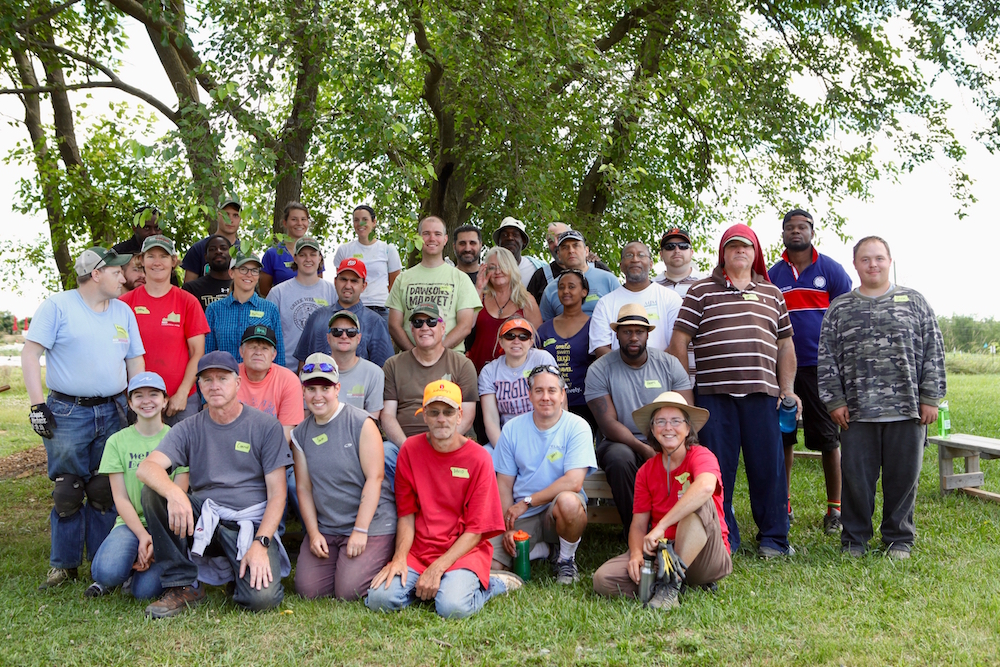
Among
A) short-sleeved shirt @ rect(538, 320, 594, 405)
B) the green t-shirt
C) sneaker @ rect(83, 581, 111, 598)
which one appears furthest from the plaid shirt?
short-sleeved shirt @ rect(538, 320, 594, 405)

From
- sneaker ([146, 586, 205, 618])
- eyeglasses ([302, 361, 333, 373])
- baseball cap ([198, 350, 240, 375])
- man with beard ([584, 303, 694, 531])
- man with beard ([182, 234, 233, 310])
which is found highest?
man with beard ([182, 234, 233, 310])

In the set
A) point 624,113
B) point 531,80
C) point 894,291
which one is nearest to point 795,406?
point 894,291

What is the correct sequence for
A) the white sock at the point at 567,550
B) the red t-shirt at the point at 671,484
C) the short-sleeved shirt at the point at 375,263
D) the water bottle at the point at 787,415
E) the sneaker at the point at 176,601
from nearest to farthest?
1. the sneaker at the point at 176,601
2. the red t-shirt at the point at 671,484
3. the white sock at the point at 567,550
4. the water bottle at the point at 787,415
5. the short-sleeved shirt at the point at 375,263

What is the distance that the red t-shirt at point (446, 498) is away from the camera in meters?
4.80

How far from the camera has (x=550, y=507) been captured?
206 inches

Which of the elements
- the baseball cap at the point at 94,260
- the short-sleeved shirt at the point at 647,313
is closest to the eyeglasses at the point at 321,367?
the baseball cap at the point at 94,260

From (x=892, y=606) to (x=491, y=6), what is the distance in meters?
7.05

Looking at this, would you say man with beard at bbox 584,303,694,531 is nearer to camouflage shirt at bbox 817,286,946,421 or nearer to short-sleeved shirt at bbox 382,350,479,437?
short-sleeved shirt at bbox 382,350,479,437

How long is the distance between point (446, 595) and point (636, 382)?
205 centimetres

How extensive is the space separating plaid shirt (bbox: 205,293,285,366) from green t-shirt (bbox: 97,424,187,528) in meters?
1.19

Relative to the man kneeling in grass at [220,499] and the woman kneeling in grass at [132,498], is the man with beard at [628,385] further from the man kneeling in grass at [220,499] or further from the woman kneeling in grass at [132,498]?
the woman kneeling in grass at [132,498]

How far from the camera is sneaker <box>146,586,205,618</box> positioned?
451cm

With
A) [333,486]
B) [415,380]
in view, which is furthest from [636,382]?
[333,486]

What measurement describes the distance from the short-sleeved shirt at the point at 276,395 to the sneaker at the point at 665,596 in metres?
2.60
